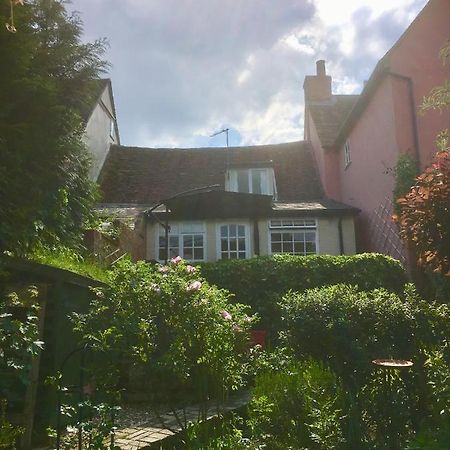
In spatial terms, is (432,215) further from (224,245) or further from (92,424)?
(224,245)

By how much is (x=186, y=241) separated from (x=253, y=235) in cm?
233

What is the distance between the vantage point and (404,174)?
45.0ft

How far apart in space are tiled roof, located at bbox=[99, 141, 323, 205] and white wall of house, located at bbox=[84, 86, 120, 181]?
1.69ft

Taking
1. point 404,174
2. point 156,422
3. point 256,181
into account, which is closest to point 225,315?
point 156,422

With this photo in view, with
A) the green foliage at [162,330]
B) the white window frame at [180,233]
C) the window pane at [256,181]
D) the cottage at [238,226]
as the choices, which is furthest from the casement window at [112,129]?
the green foliage at [162,330]

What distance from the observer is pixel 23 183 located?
19.9ft

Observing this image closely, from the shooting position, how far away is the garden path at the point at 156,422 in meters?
5.21

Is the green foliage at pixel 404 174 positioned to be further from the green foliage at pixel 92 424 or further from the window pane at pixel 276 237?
the green foliage at pixel 92 424

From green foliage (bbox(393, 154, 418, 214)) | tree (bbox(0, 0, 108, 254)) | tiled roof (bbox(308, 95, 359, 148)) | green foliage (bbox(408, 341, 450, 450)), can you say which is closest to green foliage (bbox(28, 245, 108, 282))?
tree (bbox(0, 0, 108, 254))

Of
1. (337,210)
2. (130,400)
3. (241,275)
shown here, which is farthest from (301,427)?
(337,210)

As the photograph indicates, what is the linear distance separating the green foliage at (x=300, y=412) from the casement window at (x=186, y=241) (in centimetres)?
1207

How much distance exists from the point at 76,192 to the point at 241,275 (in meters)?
6.36

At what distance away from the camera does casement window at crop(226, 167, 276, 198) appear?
19516mm

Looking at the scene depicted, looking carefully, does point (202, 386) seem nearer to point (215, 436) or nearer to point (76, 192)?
point (215, 436)
